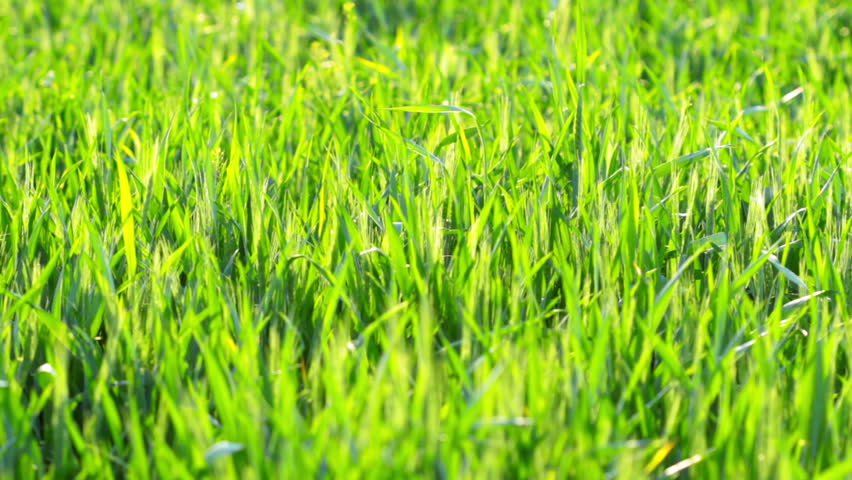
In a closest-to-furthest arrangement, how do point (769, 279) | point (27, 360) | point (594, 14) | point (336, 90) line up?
point (27, 360) < point (769, 279) < point (336, 90) < point (594, 14)

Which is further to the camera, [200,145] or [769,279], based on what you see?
[200,145]

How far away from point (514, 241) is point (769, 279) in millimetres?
465

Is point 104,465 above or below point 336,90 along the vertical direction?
below

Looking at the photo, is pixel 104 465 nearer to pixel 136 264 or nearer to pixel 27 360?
pixel 27 360

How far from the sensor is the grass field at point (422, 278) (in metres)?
1.22

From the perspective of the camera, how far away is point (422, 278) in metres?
1.61

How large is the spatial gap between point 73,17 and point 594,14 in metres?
1.77

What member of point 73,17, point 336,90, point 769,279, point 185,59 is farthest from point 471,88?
point 73,17

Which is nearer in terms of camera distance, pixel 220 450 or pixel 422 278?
pixel 220 450

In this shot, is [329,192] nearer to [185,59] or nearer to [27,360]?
[27,360]

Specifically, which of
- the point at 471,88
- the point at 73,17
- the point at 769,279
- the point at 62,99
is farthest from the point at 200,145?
the point at 73,17

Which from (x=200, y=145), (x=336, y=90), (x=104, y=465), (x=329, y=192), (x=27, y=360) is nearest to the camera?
(x=104, y=465)

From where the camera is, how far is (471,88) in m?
2.84

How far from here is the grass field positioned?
1.22m
